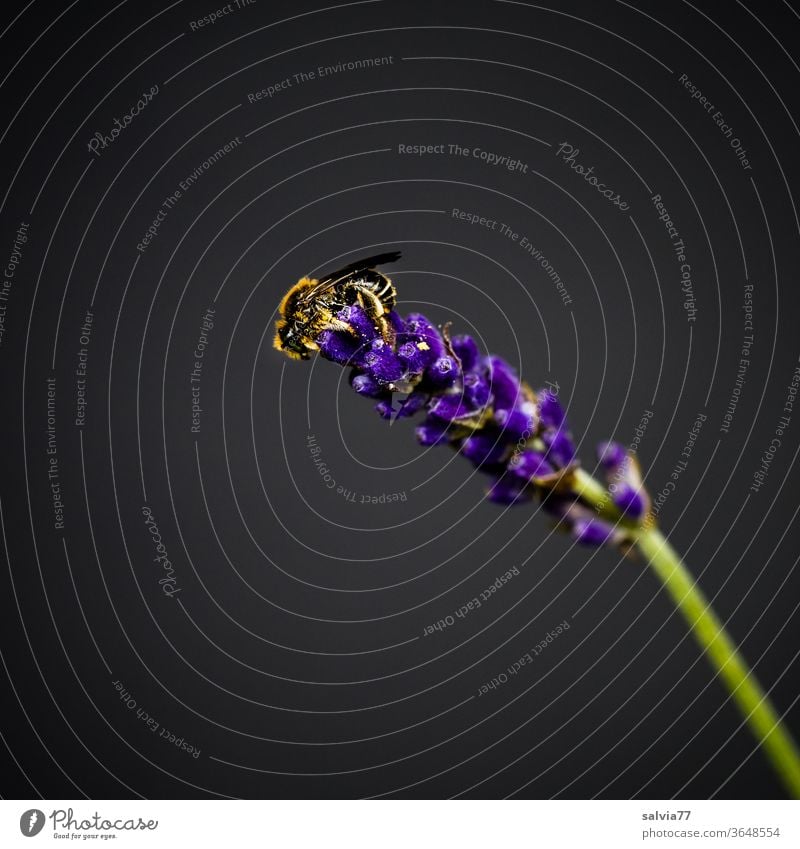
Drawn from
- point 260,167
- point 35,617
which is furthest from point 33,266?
point 35,617

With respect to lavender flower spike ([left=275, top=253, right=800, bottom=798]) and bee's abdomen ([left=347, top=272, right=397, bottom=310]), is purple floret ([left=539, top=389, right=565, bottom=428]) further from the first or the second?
bee's abdomen ([left=347, top=272, right=397, bottom=310])

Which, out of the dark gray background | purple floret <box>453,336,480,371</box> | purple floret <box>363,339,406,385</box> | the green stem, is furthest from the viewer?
the dark gray background

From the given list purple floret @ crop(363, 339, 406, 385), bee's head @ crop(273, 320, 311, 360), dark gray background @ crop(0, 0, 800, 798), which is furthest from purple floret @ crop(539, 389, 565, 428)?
dark gray background @ crop(0, 0, 800, 798)

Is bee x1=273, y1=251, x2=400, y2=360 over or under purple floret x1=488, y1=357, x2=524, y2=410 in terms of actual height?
over

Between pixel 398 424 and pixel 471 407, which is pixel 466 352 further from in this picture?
pixel 398 424

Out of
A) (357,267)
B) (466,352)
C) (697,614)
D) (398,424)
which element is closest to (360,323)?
(357,267)

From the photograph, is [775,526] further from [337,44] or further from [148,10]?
[148,10]
